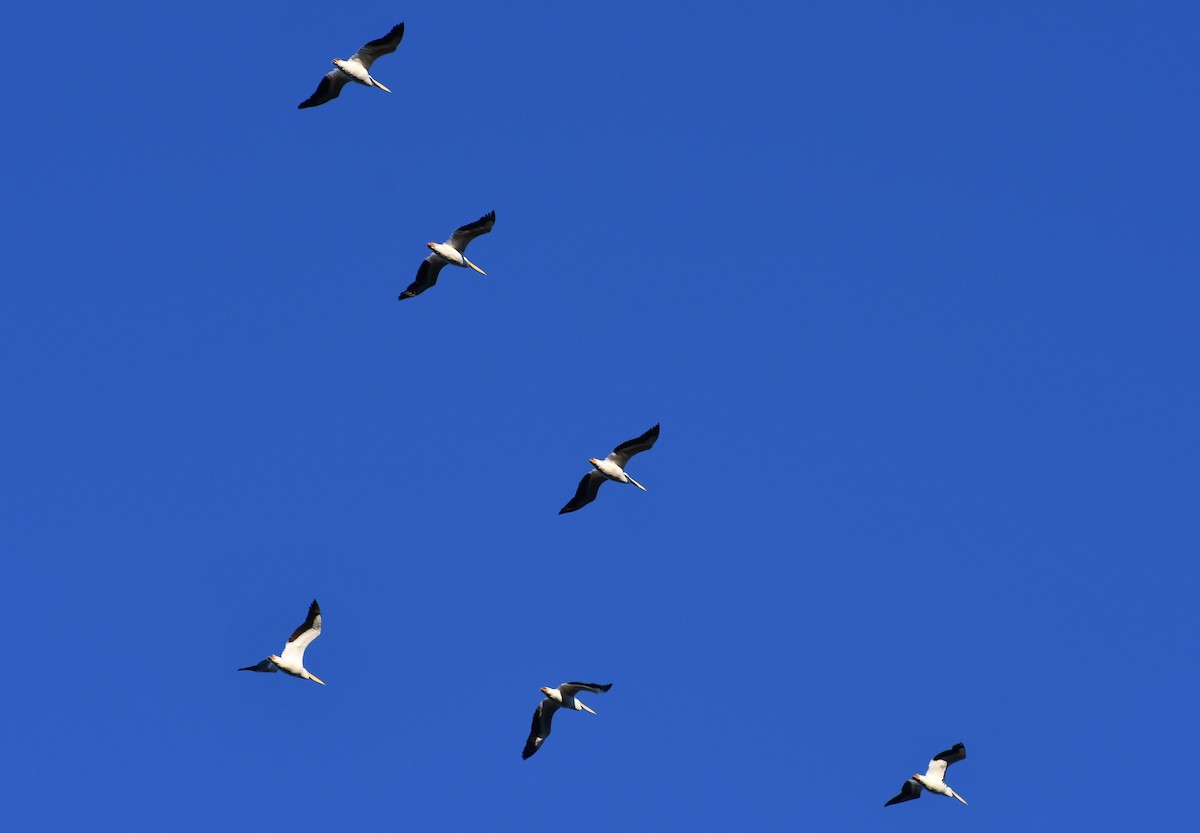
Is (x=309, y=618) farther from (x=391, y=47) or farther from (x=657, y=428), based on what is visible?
(x=391, y=47)

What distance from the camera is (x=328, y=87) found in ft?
159

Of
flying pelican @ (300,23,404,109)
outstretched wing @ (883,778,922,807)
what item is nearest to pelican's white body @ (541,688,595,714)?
outstretched wing @ (883,778,922,807)

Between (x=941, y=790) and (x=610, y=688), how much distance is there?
11728 millimetres

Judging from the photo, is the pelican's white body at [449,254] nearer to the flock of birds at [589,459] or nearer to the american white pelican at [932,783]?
the flock of birds at [589,459]

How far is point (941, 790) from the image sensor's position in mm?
47812

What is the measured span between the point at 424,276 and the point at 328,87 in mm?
6063

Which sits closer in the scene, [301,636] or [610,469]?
[301,636]

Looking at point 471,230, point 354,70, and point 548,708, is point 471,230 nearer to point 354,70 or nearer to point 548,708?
point 354,70

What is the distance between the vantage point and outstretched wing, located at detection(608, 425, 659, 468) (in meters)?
46.6

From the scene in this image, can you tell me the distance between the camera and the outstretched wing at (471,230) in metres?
48.1

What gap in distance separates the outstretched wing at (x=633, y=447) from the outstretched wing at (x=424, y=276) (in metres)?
7.71

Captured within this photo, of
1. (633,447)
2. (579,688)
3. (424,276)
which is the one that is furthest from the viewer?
(424,276)

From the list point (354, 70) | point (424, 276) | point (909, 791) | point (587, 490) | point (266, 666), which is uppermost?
point (354, 70)

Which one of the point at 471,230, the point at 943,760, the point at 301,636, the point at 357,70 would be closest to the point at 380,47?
the point at 357,70
